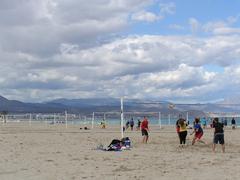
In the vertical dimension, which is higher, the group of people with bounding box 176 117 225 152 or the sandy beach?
the group of people with bounding box 176 117 225 152

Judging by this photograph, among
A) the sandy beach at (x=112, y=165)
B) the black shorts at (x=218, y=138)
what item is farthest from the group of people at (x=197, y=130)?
the sandy beach at (x=112, y=165)

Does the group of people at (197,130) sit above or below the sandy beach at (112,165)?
above

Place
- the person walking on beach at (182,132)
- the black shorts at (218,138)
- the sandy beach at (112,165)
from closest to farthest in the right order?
the sandy beach at (112,165), the black shorts at (218,138), the person walking on beach at (182,132)

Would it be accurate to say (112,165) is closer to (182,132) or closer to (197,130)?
(182,132)

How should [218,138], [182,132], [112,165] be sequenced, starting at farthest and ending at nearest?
[182,132] → [218,138] → [112,165]

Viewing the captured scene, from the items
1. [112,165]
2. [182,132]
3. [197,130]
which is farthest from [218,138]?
[112,165]

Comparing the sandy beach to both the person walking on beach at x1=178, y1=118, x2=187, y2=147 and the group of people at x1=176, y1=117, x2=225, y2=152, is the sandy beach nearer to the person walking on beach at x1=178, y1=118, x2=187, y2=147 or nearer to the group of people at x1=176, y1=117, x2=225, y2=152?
the group of people at x1=176, y1=117, x2=225, y2=152

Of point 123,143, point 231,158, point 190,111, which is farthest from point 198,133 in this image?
point 190,111

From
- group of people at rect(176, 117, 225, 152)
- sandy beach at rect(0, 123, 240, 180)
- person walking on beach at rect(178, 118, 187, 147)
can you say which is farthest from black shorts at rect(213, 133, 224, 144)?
person walking on beach at rect(178, 118, 187, 147)

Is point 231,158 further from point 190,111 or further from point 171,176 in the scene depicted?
point 190,111

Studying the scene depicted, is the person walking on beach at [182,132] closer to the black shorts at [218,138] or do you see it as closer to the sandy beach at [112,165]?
the black shorts at [218,138]

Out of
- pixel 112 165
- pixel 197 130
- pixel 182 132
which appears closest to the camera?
pixel 112 165

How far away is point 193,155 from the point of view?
55.4 feet

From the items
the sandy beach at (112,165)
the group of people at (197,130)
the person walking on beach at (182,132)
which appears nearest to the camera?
the sandy beach at (112,165)
